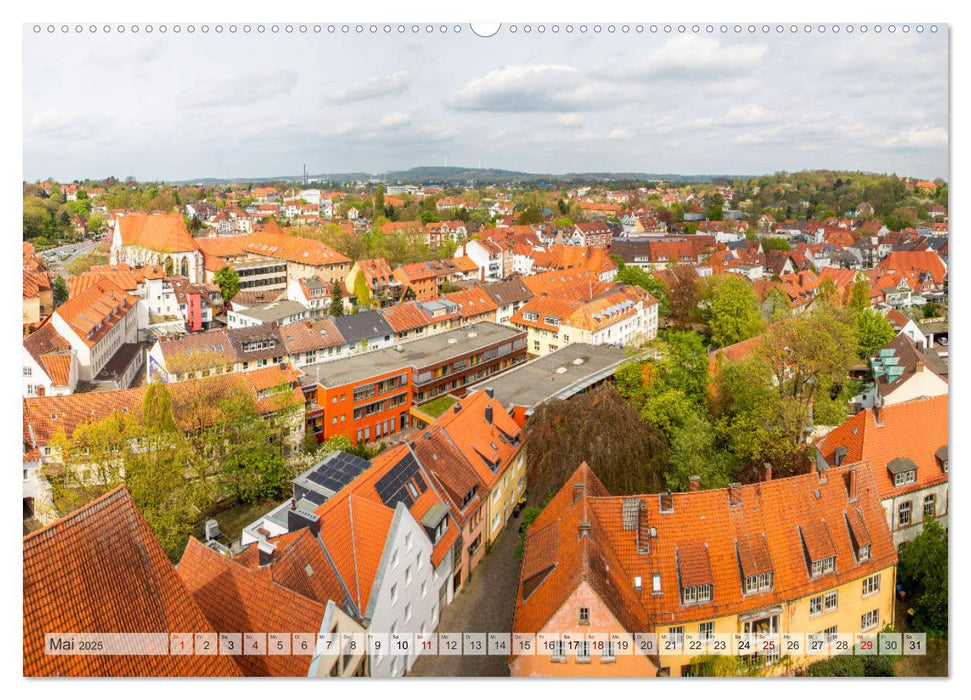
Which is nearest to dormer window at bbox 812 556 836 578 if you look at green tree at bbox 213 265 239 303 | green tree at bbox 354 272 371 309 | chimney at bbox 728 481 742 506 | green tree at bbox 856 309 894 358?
chimney at bbox 728 481 742 506

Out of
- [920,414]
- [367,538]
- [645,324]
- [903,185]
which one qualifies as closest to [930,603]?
[920,414]

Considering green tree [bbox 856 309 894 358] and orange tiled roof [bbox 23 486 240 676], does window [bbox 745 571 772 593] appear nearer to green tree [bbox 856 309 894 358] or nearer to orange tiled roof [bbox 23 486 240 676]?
orange tiled roof [bbox 23 486 240 676]

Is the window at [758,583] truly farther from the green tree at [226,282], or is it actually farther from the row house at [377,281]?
the green tree at [226,282]

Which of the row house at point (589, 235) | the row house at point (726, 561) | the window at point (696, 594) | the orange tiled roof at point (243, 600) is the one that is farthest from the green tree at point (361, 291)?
the orange tiled roof at point (243, 600)

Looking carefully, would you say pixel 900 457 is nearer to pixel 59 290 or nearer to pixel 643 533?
pixel 643 533

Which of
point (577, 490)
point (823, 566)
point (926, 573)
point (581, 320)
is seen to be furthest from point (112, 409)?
point (581, 320)

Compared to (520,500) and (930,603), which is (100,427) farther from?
(930,603)

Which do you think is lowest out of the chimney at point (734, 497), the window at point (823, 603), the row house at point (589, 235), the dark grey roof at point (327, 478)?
the window at point (823, 603)
